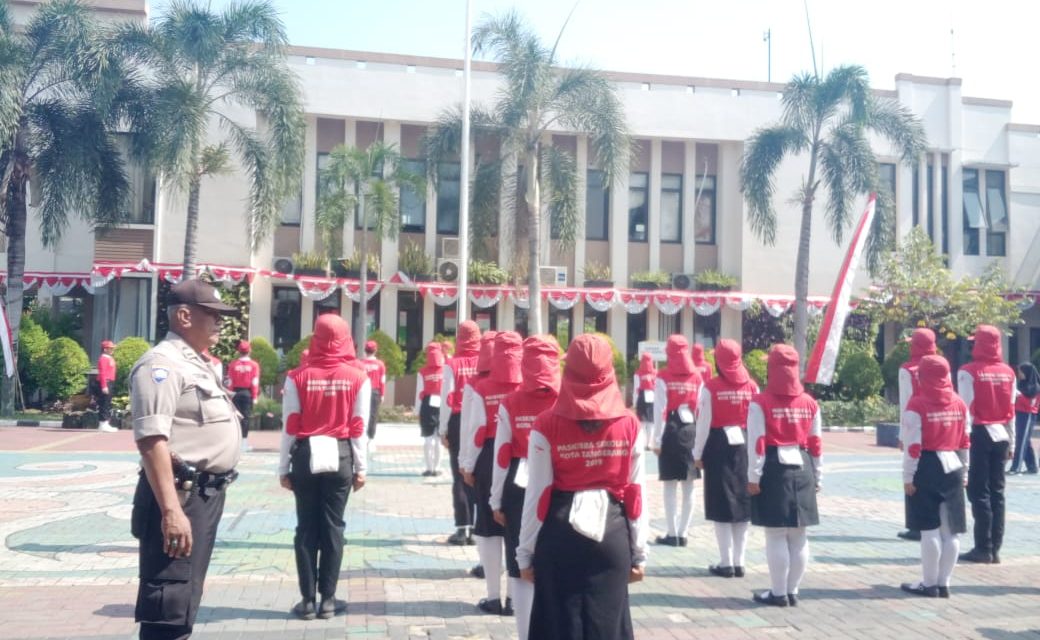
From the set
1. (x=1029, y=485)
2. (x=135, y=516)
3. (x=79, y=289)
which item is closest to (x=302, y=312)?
(x=79, y=289)

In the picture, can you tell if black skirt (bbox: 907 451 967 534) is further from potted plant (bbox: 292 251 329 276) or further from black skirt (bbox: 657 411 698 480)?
potted plant (bbox: 292 251 329 276)

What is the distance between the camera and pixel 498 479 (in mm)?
5734

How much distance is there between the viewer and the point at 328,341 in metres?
6.82

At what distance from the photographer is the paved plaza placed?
21.5 ft

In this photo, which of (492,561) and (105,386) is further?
(105,386)

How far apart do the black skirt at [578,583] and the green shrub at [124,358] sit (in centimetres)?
2025

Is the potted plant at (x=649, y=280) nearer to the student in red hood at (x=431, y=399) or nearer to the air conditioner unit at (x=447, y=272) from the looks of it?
A: the air conditioner unit at (x=447, y=272)

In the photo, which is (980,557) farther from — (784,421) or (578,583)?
(578,583)

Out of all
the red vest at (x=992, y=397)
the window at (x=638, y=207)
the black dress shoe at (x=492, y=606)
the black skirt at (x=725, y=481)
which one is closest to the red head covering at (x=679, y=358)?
the black skirt at (x=725, y=481)

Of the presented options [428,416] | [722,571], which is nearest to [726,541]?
[722,571]

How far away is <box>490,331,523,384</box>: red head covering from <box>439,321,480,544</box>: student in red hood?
1930mm

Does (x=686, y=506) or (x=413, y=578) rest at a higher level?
(x=686, y=506)

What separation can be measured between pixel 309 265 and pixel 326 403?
21.4 meters

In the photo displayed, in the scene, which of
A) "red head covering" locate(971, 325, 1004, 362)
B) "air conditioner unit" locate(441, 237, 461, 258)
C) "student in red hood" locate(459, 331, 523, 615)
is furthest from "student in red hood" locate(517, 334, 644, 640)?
"air conditioner unit" locate(441, 237, 461, 258)
